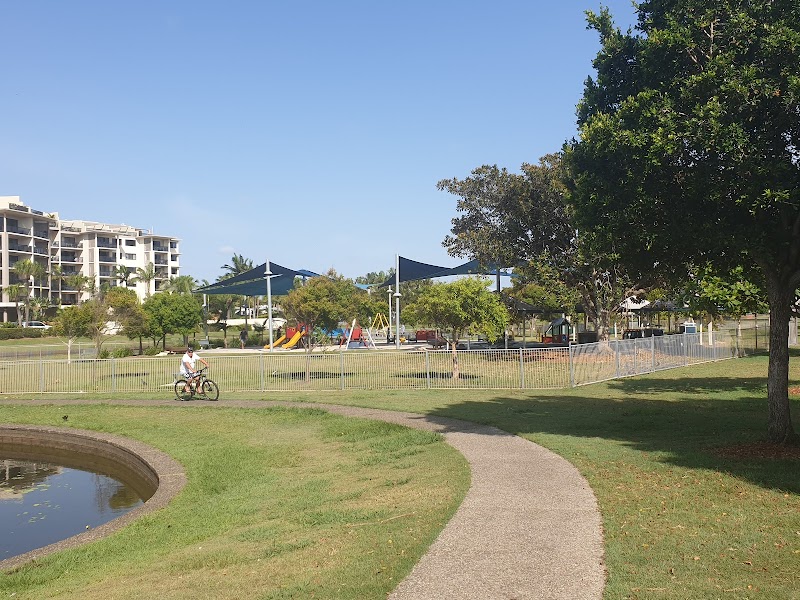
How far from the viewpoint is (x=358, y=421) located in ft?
50.0

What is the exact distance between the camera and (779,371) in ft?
34.5

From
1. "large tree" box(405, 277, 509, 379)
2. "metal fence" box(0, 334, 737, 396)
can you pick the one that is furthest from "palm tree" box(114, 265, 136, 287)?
"large tree" box(405, 277, 509, 379)

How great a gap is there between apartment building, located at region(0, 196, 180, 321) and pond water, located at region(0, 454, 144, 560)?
247 ft

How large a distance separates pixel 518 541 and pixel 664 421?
27.6ft

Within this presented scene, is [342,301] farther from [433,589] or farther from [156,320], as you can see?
[433,589]

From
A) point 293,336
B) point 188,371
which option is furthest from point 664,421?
point 293,336

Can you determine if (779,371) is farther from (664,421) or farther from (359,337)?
(359,337)

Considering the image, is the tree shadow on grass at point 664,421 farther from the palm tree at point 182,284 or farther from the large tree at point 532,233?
the palm tree at point 182,284

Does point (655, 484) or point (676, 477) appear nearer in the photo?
point (655, 484)

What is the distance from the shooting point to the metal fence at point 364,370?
21047mm

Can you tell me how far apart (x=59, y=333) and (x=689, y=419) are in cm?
3376

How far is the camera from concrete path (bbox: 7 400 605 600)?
5211 millimetres

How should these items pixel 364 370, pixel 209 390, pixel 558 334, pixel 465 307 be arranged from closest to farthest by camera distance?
pixel 209 390 < pixel 364 370 < pixel 465 307 < pixel 558 334

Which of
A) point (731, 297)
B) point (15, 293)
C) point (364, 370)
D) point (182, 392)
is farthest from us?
point (15, 293)
